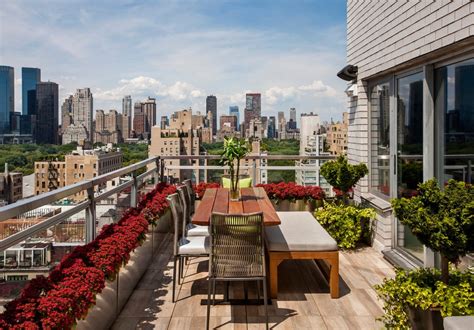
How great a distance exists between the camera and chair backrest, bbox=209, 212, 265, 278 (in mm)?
3322

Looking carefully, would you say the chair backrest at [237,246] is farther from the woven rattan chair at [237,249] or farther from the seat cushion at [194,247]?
the seat cushion at [194,247]

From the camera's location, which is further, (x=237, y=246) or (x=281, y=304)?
(x=281, y=304)

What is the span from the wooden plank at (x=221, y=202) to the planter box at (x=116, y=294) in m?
0.96

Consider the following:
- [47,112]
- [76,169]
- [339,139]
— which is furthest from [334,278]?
[47,112]

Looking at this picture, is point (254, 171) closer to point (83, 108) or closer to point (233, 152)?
point (233, 152)

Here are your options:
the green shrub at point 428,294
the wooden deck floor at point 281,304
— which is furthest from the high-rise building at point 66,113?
the green shrub at point 428,294

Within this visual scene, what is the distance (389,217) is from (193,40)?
12.1m

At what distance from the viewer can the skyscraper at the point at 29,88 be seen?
1471 inches

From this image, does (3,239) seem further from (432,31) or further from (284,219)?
(432,31)

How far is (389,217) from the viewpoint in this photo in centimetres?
530

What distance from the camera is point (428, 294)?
257 cm

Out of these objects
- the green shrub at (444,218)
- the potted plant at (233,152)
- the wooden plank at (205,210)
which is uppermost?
the potted plant at (233,152)

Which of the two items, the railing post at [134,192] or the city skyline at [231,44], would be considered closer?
the railing post at [134,192]

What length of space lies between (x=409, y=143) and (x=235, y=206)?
212 centimetres
